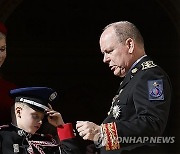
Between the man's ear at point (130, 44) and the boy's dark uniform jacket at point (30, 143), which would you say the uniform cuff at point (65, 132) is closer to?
the boy's dark uniform jacket at point (30, 143)

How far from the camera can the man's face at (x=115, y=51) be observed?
235 centimetres

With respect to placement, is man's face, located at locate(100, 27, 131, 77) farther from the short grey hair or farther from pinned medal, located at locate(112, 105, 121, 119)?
pinned medal, located at locate(112, 105, 121, 119)

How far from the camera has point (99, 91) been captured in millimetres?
6941

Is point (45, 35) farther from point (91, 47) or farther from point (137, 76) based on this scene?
point (137, 76)

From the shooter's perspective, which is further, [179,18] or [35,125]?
[179,18]

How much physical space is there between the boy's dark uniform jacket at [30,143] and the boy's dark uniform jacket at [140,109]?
0.17 m

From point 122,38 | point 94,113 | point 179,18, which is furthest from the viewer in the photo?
point 94,113

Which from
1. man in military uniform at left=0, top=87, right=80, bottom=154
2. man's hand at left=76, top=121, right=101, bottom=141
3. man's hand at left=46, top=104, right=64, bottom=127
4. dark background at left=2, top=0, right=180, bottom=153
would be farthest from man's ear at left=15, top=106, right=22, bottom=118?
dark background at left=2, top=0, right=180, bottom=153

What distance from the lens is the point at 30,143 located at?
2.49 metres

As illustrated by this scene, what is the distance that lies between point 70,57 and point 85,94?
0.54 metres

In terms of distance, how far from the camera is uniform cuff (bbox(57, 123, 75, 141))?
2457mm

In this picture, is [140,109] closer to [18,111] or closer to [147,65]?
[147,65]

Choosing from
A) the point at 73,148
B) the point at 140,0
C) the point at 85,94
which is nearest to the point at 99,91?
the point at 85,94

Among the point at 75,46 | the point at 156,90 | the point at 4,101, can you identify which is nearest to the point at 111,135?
the point at 156,90
